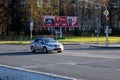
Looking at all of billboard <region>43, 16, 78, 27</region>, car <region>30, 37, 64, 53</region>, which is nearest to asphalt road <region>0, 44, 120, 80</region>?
car <region>30, 37, 64, 53</region>

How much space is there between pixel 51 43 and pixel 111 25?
89.0m

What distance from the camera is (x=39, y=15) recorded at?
10031 centimetres

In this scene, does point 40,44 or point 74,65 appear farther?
point 40,44

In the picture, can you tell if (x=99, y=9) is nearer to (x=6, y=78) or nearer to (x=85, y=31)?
(x=85, y=31)

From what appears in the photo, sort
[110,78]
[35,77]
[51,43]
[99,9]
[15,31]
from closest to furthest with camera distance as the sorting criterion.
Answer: [35,77]
[110,78]
[51,43]
[15,31]
[99,9]

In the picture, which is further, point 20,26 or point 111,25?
point 111,25

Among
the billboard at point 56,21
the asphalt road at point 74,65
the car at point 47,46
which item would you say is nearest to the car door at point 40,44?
the car at point 47,46

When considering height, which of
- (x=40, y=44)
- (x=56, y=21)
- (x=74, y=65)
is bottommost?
(x=74, y=65)

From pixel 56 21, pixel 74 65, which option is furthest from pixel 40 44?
pixel 56 21

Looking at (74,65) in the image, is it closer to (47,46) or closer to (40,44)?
(47,46)

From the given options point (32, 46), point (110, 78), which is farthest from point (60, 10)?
point (110, 78)

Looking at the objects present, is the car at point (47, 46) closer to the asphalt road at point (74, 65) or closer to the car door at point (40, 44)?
the car door at point (40, 44)

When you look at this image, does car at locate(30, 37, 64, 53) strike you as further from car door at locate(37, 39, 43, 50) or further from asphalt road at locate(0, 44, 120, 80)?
asphalt road at locate(0, 44, 120, 80)

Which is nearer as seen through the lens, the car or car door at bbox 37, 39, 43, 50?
the car
